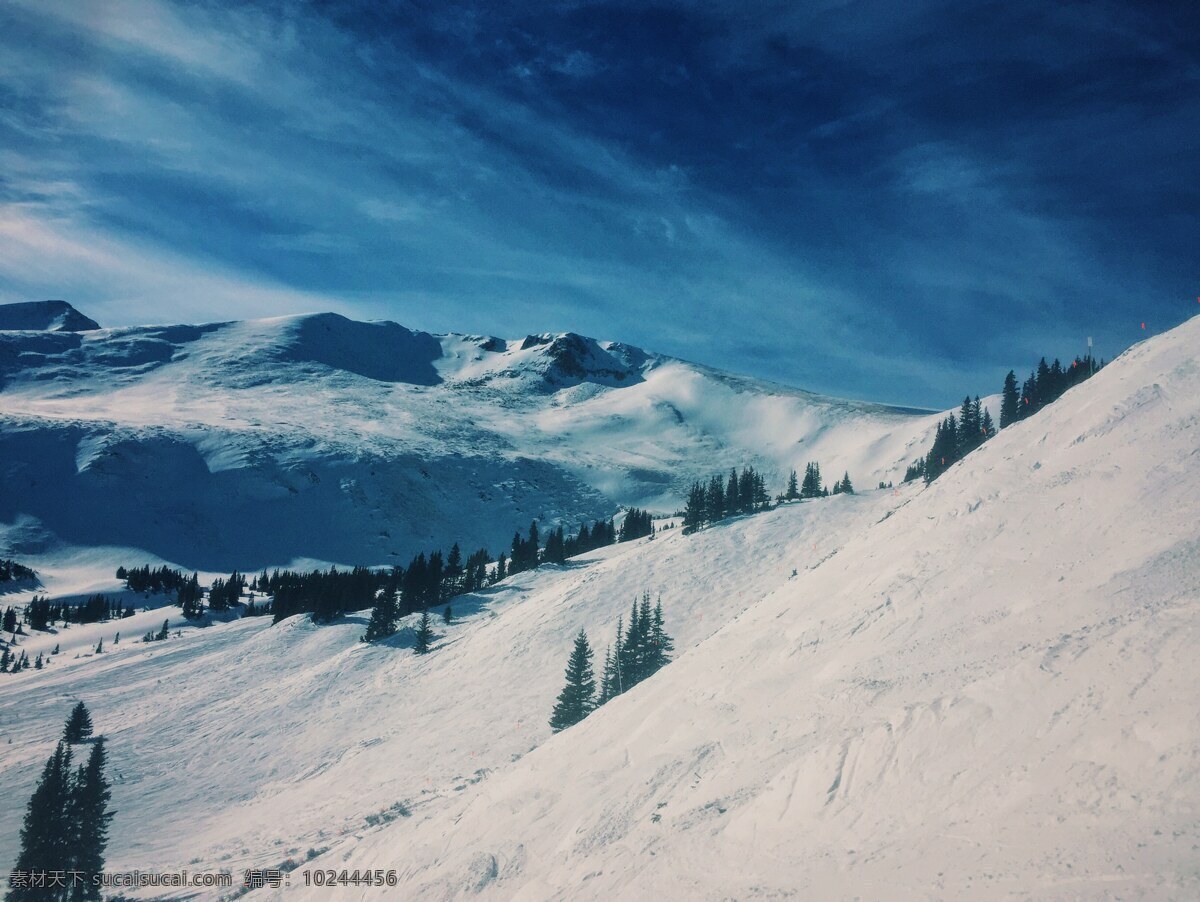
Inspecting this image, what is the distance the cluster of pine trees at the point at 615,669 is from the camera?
126 ft

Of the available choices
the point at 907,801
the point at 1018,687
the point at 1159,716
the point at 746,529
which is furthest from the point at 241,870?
the point at 746,529

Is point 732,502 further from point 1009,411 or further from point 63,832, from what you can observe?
point 63,832

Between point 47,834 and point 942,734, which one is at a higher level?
point 942,734

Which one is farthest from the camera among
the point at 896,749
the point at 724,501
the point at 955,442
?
the point at 955,442

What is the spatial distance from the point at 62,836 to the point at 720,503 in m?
69.7

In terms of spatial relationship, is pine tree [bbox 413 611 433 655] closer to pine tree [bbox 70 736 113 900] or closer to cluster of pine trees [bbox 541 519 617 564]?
cluster of pine trees [bbox 541 519 617 564]

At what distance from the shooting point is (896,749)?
13.3 m

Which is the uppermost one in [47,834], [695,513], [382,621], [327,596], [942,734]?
[695,513]

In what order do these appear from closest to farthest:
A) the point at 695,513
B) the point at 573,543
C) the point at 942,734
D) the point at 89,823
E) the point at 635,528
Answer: the point at 942,734 → the point at 89,823 → the point at 695,513 → the point at 573,543 → the point at 635,528

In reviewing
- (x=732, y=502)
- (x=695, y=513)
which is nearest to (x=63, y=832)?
(x=695, y=513)

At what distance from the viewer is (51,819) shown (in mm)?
26531

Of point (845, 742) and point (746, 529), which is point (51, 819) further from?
point (746, 529)

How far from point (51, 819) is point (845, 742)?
32173 millimetres

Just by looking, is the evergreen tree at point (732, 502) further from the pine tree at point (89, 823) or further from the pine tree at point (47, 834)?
the pine tree at point (47, 834)
